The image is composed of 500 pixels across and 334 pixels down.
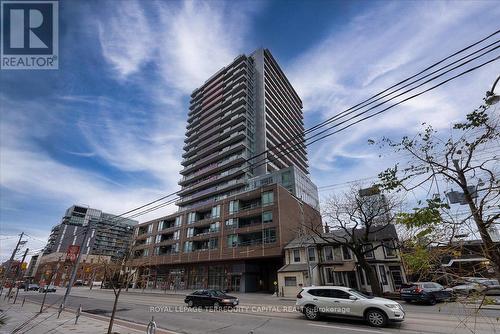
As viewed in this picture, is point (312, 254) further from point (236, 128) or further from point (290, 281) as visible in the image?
point (236, 128)

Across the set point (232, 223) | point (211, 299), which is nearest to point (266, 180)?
point (232, 223)

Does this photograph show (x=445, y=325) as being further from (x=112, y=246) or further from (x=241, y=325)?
(x=112, y=246)

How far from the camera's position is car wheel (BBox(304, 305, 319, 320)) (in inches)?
483

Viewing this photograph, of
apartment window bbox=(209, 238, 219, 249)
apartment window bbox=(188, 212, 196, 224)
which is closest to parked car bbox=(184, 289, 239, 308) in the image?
apartment window bbox=(209, 238, 219, 249)

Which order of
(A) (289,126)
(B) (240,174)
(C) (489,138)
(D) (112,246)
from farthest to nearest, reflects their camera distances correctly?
(D) (112,246) < (A) (289,126) < (B) (240,174) < (C) (489,138)

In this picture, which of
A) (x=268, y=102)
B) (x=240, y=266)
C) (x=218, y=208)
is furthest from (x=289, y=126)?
(x=240, y=266)

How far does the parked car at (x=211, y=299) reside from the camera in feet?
59.3

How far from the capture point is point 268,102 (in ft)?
272

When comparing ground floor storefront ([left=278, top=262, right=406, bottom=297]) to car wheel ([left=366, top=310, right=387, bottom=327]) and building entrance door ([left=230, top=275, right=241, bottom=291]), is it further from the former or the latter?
car wheel ([left=366, top=310, right=387, bottom=327])

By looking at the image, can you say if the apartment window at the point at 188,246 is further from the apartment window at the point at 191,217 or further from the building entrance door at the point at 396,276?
the building entrance door at the point at 396,276

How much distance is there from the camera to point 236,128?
7194cm

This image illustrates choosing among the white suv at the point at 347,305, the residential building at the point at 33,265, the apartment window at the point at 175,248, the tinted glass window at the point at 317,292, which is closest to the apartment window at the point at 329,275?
the tinted glass window at the point at 317,292

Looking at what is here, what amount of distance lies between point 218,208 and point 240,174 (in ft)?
64.5

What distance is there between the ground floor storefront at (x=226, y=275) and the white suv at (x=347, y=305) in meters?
28.2
